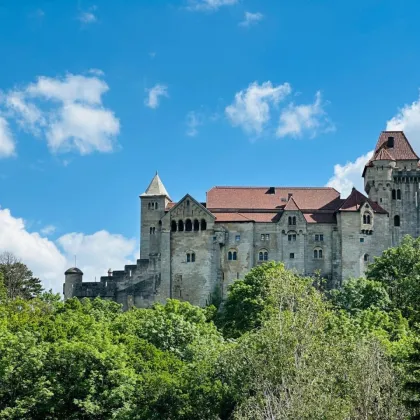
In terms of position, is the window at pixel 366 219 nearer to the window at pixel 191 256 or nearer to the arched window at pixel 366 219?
the arched window at pixel 366 219

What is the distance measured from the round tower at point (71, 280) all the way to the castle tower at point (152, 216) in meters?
8.69

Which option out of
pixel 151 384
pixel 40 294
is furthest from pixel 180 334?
pixel 40 294

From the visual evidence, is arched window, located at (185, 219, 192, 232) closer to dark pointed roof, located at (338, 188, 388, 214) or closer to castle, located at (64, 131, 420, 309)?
castle, located at (64, 131, 420, 309)

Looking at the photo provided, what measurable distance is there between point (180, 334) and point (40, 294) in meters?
37.7

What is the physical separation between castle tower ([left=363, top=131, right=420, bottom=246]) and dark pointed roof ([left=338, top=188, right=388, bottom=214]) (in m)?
2.15

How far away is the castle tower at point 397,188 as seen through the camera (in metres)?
117

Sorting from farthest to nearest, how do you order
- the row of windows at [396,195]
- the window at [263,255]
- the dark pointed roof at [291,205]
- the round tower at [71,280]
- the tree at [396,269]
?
the row of windows at [396,195] → the round tower at [71,280] → the dark pointed roof at [291,205] → the window at [263,255] → the tree at [396,269]

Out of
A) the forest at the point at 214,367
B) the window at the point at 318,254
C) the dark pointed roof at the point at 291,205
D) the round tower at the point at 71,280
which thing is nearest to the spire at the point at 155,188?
the round tower at the point at 71,280

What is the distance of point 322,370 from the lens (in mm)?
45594

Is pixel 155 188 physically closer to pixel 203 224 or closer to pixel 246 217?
pixel 203 224

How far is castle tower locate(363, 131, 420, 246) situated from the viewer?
117 meters

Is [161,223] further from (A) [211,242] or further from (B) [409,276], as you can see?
(B) [409,276]

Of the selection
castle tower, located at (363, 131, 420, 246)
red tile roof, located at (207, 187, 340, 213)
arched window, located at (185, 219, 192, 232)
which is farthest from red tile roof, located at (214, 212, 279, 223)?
castle tower, located at (363, 131, 420, 246)

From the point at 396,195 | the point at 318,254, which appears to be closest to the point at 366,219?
the point at 396,195
